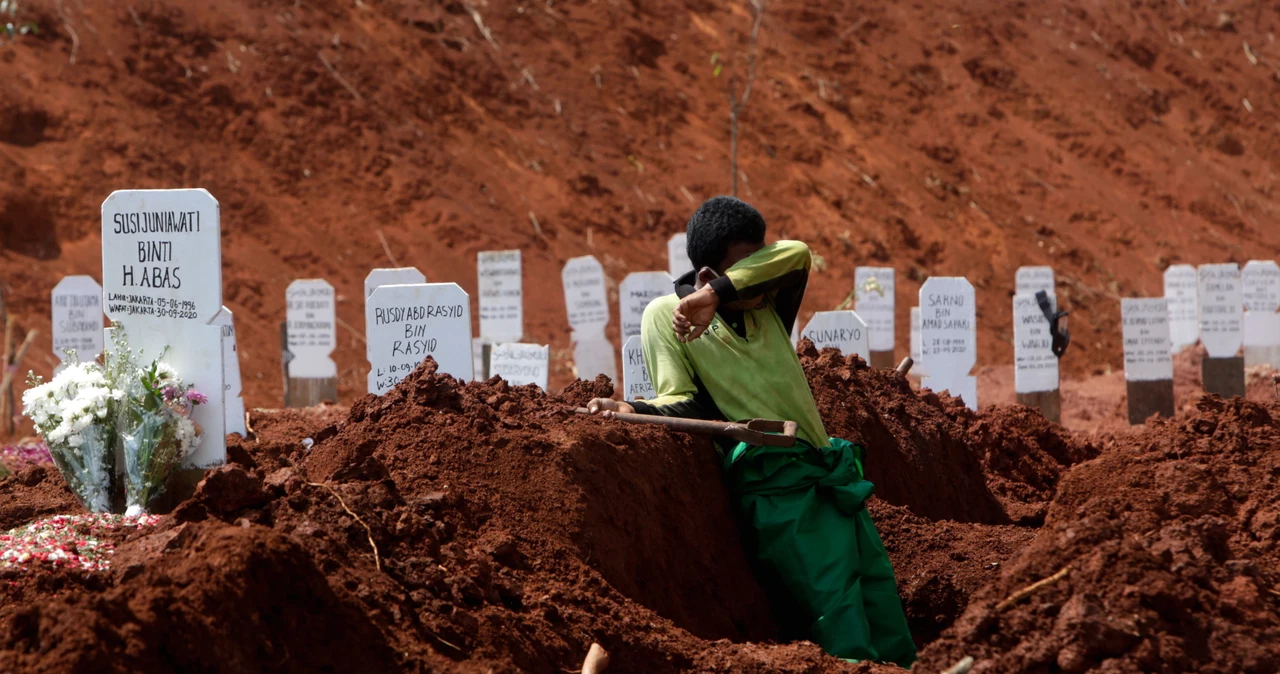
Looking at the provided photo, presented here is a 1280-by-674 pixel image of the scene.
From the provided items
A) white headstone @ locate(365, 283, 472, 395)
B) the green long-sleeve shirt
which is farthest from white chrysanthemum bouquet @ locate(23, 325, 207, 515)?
the green long-sleeve shirt

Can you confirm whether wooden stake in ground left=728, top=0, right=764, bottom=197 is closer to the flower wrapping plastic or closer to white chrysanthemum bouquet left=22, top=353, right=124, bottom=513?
the flower wrapping plastic

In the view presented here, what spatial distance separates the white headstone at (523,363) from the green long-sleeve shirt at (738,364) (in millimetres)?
4069

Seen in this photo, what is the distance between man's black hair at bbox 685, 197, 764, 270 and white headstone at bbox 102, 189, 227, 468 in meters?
1.90

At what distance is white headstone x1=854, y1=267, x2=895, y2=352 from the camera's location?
476 inches

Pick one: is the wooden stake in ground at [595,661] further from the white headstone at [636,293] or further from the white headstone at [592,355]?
the white headstone at [592,355]

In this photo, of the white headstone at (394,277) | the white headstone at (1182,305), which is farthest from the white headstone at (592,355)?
the white headstone at (1182,305)

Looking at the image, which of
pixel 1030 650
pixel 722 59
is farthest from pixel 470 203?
pixel 1030 650

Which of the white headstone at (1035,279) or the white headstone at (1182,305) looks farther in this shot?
the white headstone at (1182,305)

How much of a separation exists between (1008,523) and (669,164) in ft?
44.0

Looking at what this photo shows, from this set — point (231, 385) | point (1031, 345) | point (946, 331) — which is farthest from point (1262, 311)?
point (231, 385)

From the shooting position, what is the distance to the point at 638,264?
17.3 meters

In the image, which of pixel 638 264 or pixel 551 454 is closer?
pixel 551 454

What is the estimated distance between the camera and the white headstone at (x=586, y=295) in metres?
11.2

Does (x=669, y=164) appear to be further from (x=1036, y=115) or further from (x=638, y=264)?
(x=1036, y=115)
